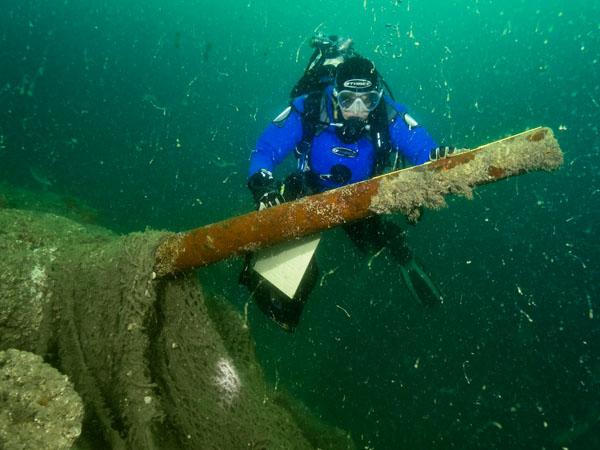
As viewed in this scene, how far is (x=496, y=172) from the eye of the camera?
1.69 meters

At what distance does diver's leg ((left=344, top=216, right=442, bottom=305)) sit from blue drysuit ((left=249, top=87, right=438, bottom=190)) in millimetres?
1210

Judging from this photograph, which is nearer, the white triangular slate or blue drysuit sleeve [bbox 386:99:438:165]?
the white triangular slate

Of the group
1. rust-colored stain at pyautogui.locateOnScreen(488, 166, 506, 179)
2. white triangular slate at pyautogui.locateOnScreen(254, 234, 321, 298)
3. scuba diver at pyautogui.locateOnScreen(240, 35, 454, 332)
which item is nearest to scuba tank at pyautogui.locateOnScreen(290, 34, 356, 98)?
scuba diver at pyautogui.locateOnScreen(240, 35, 454, 332)

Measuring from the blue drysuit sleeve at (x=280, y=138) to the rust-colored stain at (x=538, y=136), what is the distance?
294 cm

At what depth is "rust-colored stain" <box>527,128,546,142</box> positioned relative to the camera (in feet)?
5.45

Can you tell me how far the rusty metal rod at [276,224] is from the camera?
1782mm

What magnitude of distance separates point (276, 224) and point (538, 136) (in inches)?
50.3

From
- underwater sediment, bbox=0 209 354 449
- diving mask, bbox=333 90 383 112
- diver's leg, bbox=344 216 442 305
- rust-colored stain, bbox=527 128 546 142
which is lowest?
diver's leg, bbox=344 216 442 305

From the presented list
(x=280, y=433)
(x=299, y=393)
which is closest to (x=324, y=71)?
(x=280, y=433)

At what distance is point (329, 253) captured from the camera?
11844mm

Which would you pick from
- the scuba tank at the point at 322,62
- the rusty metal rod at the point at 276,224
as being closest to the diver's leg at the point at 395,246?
the scuba tank at the point at 322,62

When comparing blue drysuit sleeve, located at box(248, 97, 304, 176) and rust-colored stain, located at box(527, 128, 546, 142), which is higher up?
rust-colored stain, located at box(527, 128, 546, 142)

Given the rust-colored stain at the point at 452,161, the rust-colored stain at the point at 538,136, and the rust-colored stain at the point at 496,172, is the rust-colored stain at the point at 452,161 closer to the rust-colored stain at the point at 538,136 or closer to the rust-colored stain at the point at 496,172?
the rust-colored stain at the point at 496,172

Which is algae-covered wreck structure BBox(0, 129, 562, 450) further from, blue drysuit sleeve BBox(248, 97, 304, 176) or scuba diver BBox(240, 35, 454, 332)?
blue drysuit sleeve BBox(248, 97, 304, 176)
